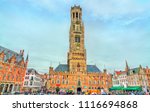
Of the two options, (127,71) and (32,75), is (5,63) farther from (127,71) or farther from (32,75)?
(127,71)

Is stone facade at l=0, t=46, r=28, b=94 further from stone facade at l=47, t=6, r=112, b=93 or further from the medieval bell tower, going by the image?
the medieval bell tower

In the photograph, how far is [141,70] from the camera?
2473 inches

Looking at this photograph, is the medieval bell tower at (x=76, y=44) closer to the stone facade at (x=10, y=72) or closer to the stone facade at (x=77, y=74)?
the stone facade at (x=77, y=74)

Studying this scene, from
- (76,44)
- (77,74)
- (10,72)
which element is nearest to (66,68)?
(77,74)

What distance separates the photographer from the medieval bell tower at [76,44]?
6912 cm

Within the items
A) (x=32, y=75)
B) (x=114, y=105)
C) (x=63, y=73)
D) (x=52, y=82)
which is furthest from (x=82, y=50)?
(x=114, y=105)

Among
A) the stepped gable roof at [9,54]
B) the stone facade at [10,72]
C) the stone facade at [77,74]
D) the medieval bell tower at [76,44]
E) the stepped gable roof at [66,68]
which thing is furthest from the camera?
the stepped gable roof at [66,68]

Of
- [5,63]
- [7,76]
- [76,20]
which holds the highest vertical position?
[76,20]

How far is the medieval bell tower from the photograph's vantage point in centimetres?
6912

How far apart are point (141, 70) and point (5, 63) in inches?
2180

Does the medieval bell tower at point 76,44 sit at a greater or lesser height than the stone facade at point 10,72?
greater

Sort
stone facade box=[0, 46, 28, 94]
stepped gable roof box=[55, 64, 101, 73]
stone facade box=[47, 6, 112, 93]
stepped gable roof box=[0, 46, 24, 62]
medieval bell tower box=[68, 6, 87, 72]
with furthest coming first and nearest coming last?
stepped gable roof box=[55, 64, 101, 73], medieval bell tower box=[68, 6, 87, 72], stone facade box=[47, 6, 112, 93], stepped gable roof box=[0, 46, 24, 62], stone facade box=[0, 46, 28, 94]

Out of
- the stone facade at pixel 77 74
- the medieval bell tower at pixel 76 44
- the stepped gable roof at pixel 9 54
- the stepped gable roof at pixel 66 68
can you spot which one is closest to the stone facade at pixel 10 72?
the stepped gable roof at pixel 9 54

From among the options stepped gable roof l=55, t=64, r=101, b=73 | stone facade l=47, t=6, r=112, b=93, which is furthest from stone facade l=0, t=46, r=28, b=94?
stepped gable roof l=55, t=64, r=101, b=73
